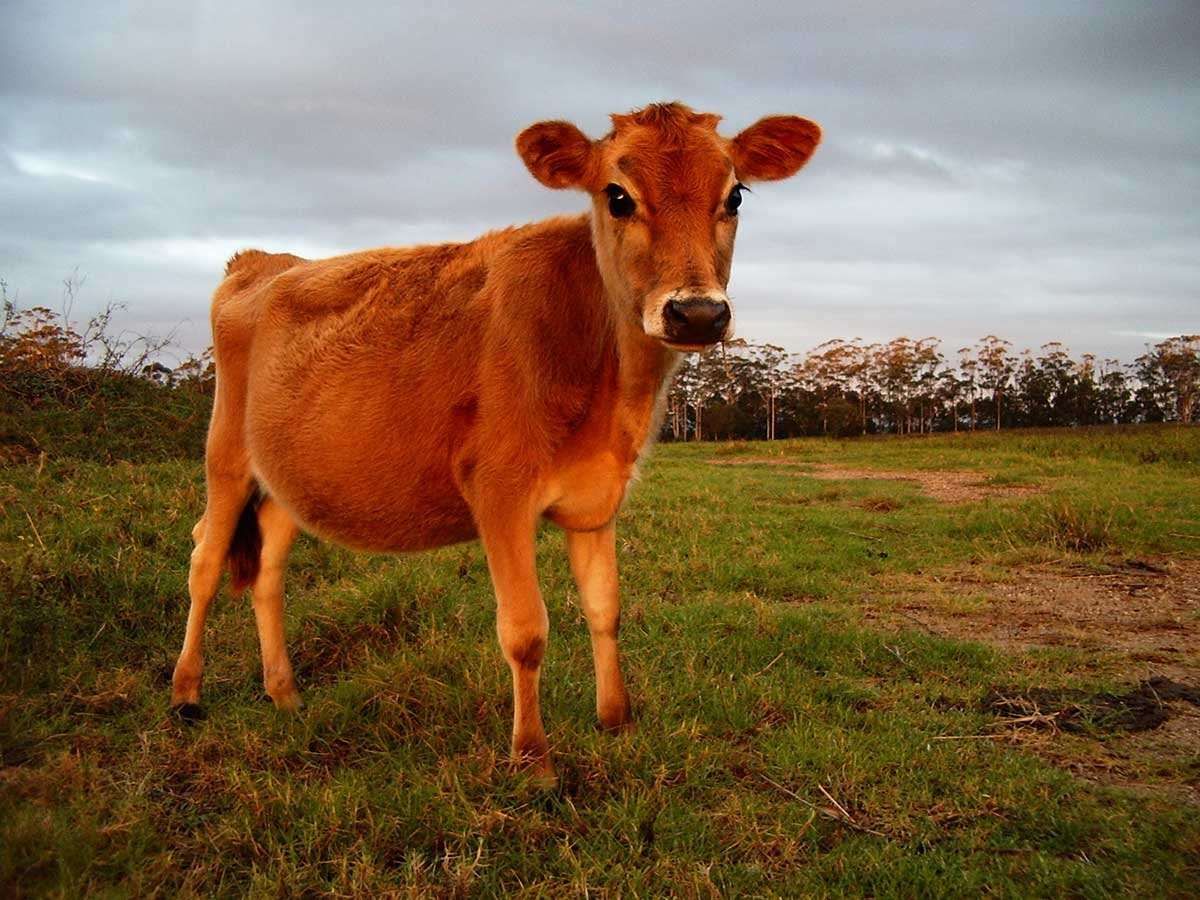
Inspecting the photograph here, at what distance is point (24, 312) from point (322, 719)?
9.20 m

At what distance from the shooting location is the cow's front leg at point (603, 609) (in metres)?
4.42

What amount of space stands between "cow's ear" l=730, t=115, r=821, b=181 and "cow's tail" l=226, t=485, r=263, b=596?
3.46 meters

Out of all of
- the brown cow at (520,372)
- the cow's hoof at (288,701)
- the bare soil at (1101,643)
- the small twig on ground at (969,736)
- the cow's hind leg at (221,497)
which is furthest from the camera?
the cow's hind leg at (221,497)

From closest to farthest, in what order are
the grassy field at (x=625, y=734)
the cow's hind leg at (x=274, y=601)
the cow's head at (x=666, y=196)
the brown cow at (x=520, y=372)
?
the grassy field at (x=625, y=734) → the cow's head at (x=666, y=196) → the brown cow at (x=520, y=372) → the cow's hind leg at (x=274, y=601)

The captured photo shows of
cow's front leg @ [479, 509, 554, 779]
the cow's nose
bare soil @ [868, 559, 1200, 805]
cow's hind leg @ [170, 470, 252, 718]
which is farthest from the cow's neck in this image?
cow's hind leg @ [170, 470, 252, 718]

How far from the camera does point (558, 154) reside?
4.29 metres

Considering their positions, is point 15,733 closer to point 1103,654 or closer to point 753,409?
point 1103,654

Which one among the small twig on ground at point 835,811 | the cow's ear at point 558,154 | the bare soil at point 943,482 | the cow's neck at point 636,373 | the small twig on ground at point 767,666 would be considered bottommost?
the small twig on ground at point 835,811

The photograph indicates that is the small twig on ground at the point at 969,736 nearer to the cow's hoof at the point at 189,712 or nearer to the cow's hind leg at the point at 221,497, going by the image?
the cow's hoof at the point at 189,712

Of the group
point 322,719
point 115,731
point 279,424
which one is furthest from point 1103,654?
point 115,731

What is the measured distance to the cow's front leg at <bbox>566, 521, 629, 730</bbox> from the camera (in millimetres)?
4422

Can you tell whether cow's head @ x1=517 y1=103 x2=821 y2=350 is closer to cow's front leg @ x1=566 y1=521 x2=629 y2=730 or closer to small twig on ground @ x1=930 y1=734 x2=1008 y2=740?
cow's front leg @ x1=566 y1=521 x2=629 y2=730

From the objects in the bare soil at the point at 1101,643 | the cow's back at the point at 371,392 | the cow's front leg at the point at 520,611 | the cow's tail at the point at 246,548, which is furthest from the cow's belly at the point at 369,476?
the bare soil at the point at 1101,643

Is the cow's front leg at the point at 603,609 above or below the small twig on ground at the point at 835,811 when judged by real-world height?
above
